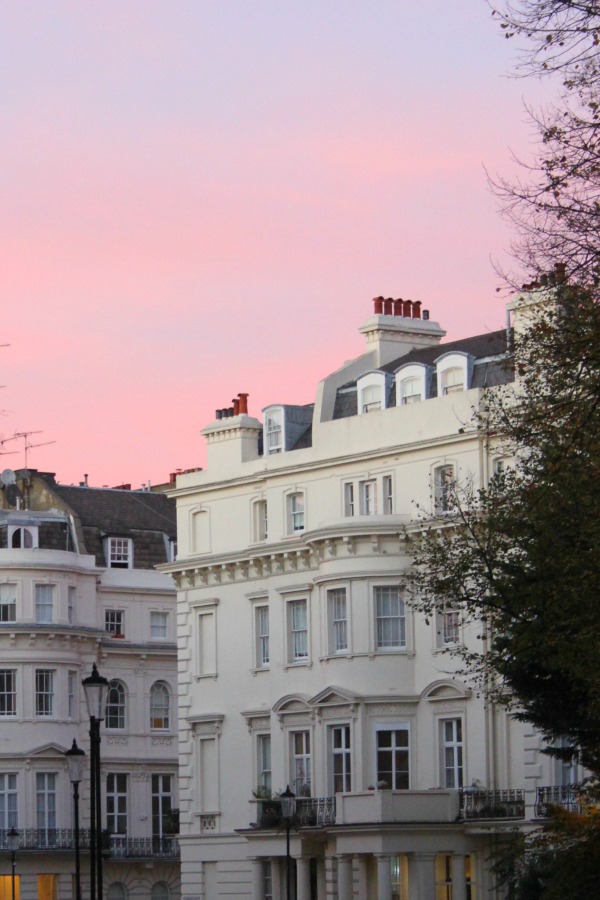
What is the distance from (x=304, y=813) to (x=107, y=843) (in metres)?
21.3

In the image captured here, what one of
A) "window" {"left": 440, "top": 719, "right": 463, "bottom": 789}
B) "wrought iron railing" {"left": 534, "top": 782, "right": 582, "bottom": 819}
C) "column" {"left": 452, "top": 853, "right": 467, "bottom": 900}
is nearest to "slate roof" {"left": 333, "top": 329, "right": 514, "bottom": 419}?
"window" {"left": 440, "top": 719, "right": 463, "bottom": 789}

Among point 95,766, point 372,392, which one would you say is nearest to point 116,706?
point 372,392

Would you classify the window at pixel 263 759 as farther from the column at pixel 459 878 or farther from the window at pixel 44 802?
the window at pixel 44 802

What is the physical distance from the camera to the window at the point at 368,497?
62.8m

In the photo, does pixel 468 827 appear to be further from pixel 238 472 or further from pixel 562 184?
pixel 562 184

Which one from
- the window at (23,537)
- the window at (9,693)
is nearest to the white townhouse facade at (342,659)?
the window at (9,693)

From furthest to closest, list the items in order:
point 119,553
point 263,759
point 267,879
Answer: point 119,553 < point 263,759 < point 267,879

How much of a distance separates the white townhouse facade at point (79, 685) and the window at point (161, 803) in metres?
0.05

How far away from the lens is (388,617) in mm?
61469

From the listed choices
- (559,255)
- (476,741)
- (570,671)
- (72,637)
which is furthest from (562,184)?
(72,637)

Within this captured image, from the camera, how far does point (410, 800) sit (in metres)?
58.7

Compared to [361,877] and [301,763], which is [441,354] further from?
[361,877]

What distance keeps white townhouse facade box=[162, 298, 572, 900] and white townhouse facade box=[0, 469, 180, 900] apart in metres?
13.2

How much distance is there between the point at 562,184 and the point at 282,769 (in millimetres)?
40136
